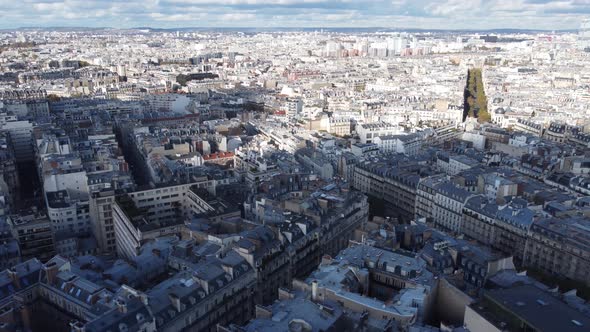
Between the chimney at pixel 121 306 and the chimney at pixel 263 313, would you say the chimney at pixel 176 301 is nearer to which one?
the chimney at pixel 121 306

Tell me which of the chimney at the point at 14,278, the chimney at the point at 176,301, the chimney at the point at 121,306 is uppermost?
the chimney at the point at 121,306

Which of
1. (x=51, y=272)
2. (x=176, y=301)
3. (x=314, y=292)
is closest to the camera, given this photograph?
(x=176, y=301)

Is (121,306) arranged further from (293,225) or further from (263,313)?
(293,225)

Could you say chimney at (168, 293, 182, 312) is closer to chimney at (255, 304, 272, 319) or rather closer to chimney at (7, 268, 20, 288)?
chimney at (255, 304, 272, 319)

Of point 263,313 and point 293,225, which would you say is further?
point 293,225

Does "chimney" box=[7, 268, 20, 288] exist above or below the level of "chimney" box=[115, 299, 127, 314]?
below

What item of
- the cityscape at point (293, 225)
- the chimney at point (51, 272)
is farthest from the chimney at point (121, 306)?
the chimney at point (51, 272)

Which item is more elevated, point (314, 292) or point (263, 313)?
point (314, 292)

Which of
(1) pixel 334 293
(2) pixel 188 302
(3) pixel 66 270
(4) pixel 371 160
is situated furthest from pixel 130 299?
(4) pixel 371 160

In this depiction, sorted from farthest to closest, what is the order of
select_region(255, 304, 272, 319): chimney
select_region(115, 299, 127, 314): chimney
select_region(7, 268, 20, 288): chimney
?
select_region(7, 268, 20, 288): chimney < select_region(255, 304, 272, 319): chimney < select_region(115, 299, 127, 314): chimney

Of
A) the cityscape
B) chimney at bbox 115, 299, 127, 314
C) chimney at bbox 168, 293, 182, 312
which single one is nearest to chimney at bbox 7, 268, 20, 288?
the cityscape

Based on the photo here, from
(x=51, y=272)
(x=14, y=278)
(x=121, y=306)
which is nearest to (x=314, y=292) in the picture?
(x=121, y=306)
